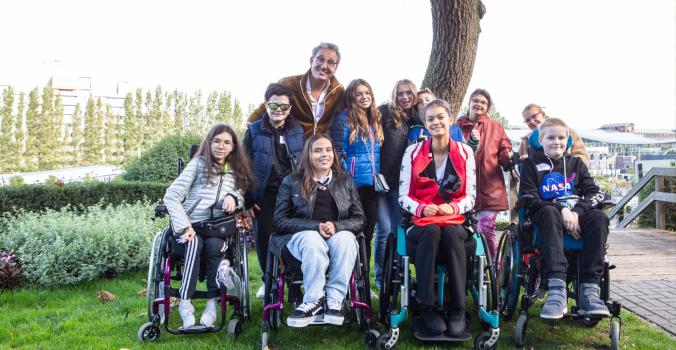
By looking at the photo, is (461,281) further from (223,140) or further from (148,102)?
(148,102)

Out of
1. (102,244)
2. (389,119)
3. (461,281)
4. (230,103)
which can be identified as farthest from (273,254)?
(230,103)

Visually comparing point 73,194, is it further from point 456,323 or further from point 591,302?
point 591,302

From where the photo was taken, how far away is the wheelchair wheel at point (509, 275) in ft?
10.7

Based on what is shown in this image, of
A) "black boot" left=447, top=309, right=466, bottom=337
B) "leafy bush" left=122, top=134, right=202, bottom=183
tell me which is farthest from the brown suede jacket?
"leafy bush" left=122, top=134, right=202, bottom=183

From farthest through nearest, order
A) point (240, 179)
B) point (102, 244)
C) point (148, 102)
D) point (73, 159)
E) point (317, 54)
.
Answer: point (148, 102) < point (73, 159) < point (102, 244) < point (317, 54) < point (240, 179)

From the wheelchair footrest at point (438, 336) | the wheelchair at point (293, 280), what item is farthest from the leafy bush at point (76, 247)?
the wheelchair footrest at point (438, 336)

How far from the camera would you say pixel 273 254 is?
311cm

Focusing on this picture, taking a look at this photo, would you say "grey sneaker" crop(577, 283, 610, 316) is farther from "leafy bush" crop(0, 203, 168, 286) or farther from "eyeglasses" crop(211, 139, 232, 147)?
"leafy bush" crop(0, 203, 168, 286)

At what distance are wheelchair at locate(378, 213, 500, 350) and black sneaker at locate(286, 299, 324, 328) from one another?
1.10 feet

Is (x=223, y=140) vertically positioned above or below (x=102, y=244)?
above

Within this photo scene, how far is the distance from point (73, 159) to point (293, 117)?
30.6 metres

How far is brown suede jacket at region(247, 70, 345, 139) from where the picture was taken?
150 inches

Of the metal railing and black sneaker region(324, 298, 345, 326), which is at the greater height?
the metal railing

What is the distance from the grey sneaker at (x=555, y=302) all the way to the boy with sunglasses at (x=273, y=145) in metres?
1.79
